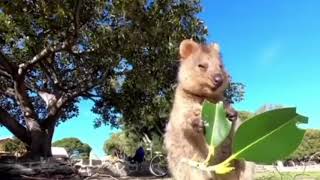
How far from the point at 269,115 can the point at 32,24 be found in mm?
16955

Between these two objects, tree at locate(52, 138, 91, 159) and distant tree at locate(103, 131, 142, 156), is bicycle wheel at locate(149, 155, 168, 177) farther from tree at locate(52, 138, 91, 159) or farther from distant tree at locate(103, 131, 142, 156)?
distant tree at locate(103, 131, 142, 156)

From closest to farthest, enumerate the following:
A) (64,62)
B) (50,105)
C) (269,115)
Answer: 1. (269,115)
2. (50,105)
3. (64,62)

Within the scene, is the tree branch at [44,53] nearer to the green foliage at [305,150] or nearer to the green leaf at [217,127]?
the green foliage at [305,150]

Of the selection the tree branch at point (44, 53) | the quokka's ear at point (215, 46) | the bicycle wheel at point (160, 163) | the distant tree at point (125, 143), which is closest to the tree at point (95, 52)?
the tree branch at point (44, 53)

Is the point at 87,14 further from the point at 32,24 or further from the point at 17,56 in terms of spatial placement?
the point at 17,56

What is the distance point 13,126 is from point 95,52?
5.00m

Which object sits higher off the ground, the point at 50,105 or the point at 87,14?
the point at 87,14

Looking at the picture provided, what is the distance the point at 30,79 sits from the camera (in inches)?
997

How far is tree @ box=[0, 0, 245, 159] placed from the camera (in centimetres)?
1645

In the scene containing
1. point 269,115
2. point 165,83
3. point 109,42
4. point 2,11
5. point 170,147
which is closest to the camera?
point 269,115

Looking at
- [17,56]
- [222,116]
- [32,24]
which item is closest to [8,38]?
[32,24]

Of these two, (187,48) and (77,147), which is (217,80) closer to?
(187,48)

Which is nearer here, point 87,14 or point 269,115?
point 269,115

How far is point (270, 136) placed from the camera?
2.53 ft
